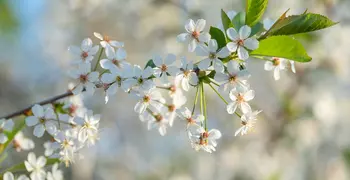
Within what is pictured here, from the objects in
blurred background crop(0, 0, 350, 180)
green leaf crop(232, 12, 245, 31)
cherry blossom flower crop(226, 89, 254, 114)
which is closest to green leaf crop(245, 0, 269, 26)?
green leaf crop(232, 12, 245, 31)

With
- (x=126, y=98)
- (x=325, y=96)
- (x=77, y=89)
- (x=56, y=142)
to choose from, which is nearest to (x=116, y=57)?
(x=77, y=89)

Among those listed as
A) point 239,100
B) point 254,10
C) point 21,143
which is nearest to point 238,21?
point 254,10

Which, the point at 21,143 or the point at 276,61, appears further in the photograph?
the point at 21,143

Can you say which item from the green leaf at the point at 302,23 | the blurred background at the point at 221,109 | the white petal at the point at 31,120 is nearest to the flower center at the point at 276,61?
the green leaf at the point at 302,23

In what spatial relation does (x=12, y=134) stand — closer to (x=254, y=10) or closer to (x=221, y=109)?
(x=254, y=10)

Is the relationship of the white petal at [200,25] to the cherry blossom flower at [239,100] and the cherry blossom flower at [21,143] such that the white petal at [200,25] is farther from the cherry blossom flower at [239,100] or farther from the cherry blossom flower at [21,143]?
the cherry blossom flower at [21,143]

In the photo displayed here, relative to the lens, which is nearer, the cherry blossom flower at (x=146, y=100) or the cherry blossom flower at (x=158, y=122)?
the cherry blossom flower at (x=146, y=100)

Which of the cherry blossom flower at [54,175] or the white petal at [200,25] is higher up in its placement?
the white petal at [200,25]
